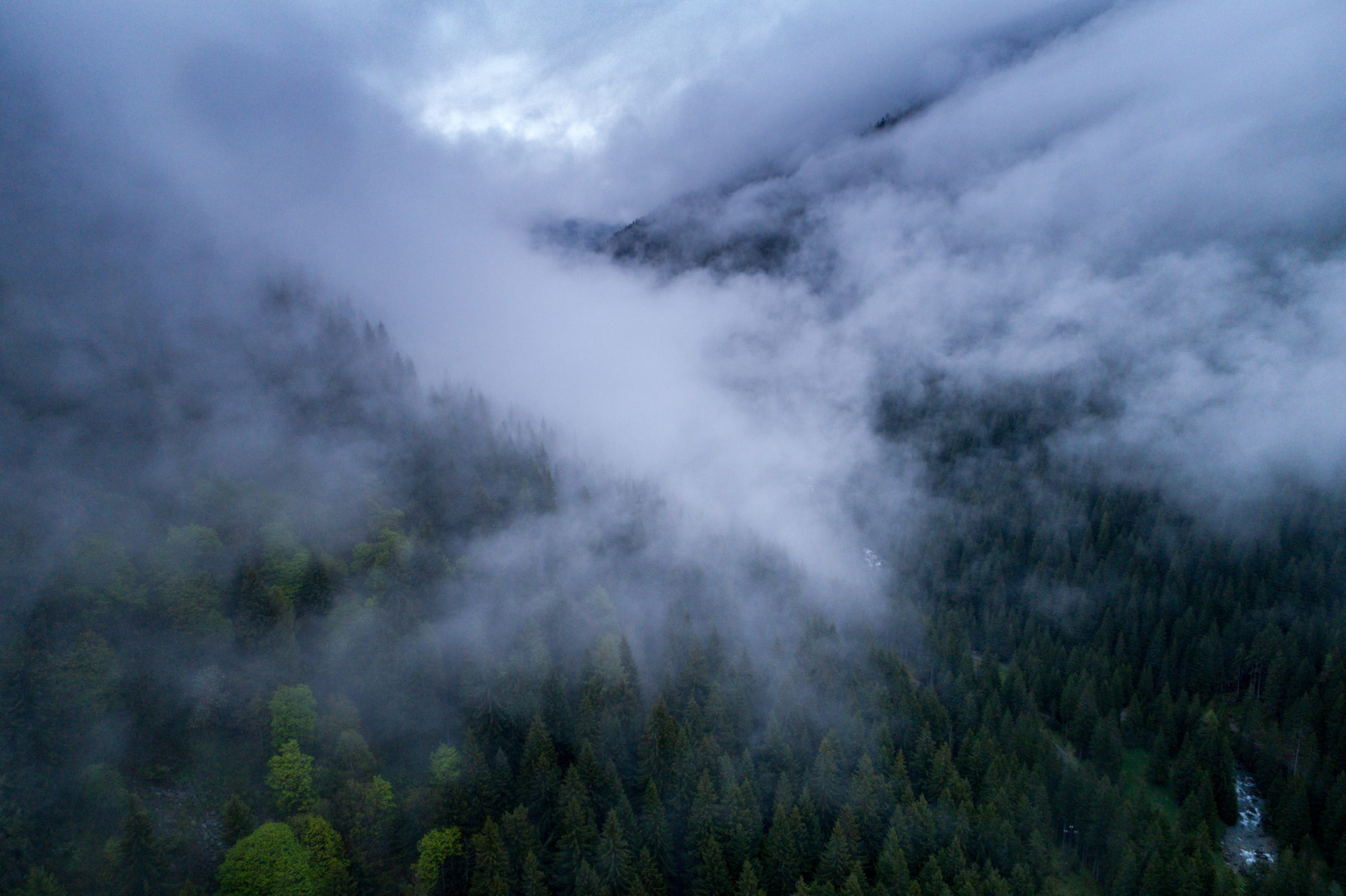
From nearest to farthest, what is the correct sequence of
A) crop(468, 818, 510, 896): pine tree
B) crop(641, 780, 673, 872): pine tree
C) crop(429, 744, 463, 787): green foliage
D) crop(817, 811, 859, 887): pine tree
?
crop(468, 818, 510, 896): pine tree, crop(817, 811, 859, 887): pine tree, crop(641, 780, 673, 872): pine tree, crop(429, 744, 463, 787): green foliage

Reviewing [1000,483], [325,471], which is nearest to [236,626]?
[325,471]

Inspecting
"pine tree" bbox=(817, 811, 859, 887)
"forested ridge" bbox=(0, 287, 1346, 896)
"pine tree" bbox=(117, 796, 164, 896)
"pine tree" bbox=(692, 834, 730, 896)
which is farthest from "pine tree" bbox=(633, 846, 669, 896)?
"pine tree" bbox=(117, 796, 164, 896)

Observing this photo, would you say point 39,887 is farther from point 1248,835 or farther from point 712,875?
point 1248,835

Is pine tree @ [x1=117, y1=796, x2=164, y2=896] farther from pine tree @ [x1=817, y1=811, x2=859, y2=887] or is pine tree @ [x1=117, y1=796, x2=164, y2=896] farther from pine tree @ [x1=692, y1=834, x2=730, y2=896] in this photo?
pine tree @ [x1=817, y1=811, x2=859, y2=887]

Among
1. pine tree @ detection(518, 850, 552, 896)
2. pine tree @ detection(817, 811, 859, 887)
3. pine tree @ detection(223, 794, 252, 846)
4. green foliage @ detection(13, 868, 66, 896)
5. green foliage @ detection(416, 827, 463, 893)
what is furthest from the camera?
pine tree @ detection(817, 811, 859, 887)

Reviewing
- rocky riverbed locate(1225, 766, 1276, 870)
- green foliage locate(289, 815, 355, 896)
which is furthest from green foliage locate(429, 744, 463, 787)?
rocky riverbed locate(1225, 766, 1276, 870)

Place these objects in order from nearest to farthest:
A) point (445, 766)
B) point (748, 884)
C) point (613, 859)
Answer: point (748, 884)
point (613, 859)
point (445, 766)

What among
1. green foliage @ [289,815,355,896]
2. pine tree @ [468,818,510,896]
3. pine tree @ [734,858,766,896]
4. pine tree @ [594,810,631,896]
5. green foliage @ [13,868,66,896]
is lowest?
pine tree @ [734,858,766,896]

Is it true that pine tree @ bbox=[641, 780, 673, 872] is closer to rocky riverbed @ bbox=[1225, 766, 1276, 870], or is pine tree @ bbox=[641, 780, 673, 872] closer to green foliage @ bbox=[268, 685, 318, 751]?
green foliage @ bbox=[268, 685, 318, 751]

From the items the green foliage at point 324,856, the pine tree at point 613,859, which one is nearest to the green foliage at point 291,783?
the green foliage at point 324,856

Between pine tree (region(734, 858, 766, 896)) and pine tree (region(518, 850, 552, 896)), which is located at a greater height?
pine tree (region(518, 850, 552, 896))

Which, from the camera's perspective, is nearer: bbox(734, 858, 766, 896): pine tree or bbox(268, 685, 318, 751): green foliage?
bbox(734, 858, 766, 896): pine tree

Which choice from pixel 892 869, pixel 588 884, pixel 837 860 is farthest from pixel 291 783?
pixel 892 869
